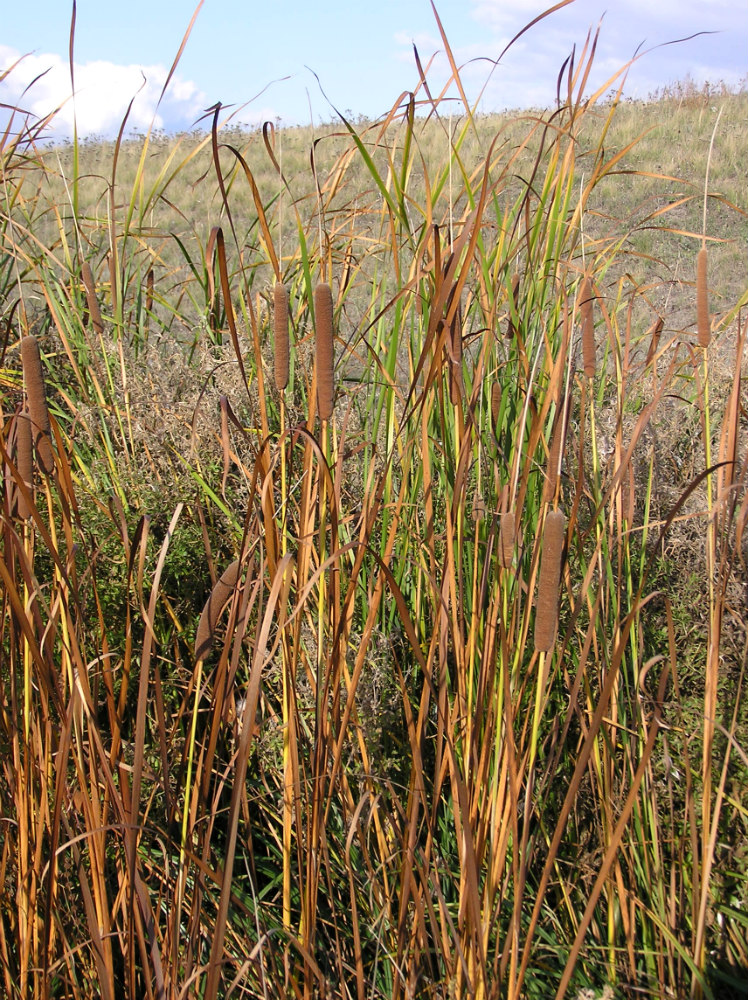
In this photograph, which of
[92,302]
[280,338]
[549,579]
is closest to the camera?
[549,579]

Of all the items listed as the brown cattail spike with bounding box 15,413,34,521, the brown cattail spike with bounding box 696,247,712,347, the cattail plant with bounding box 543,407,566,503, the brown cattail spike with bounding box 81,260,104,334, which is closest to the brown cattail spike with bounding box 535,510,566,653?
the cattail plant with bounding box 543,407,566,503

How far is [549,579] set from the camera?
75cm

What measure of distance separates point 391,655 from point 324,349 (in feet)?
2.14

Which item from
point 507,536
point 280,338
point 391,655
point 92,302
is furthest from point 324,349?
point 92,302

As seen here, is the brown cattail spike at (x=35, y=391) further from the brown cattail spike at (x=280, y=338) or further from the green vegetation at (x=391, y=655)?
the brown cattail spike at (x=280, y=338)

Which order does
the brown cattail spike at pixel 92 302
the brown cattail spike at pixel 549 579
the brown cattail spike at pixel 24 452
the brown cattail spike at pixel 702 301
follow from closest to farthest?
the brown cattail spike at pixel 549 579
the brown cattail spike at pixel 24 452
the brown cattail spike at pixel 702 301
the brown cattail spike at pixel 92 302

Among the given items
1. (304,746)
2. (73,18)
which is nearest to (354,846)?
(304,746)

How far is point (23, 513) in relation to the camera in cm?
86

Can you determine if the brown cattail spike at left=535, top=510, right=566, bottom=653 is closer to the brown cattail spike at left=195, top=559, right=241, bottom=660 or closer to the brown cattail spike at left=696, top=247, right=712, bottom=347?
the brown cattail spike at left=195, top=559, right=241, bottom=660

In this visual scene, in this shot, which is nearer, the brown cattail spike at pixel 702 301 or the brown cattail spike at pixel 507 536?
the brown cattail spike at pixel 507 536

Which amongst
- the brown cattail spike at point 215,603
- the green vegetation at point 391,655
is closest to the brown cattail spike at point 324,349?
the green vegetation at point 391,655

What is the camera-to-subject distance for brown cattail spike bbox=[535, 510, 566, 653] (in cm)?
74

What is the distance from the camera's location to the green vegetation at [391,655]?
867mm

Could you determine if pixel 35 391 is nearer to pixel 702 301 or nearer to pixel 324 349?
Result: pixel 324 349
